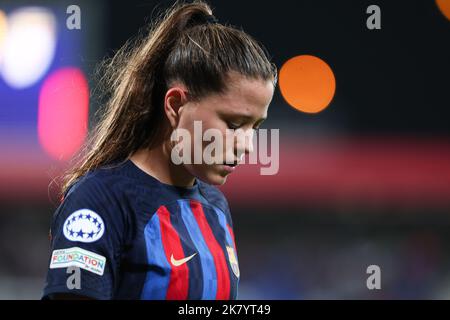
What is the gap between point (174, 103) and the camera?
1844mm

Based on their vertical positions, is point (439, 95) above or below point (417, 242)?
above

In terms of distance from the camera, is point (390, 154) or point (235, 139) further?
point (390, 154)

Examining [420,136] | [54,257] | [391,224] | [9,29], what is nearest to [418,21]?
[420,136]

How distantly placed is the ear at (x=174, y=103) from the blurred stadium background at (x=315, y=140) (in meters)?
3.49

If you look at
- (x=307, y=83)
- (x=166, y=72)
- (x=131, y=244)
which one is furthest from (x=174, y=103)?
(x=307, y=83)

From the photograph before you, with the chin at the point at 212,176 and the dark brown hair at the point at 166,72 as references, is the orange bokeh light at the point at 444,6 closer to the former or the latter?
the dark brown hair at the point at 166,72

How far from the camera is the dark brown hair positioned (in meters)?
1.82

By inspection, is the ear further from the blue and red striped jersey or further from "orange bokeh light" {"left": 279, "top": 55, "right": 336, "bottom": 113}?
"orange bokeh light" {"left": 279, "top": 55, "right": 336, "bottom": 113}

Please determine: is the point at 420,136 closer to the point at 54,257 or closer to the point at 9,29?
the point at 9,29

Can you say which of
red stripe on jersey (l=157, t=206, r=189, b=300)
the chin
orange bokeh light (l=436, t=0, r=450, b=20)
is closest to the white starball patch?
red stripe on jersey (l=157, t=206, r=189, b=300)

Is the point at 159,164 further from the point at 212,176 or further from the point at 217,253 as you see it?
the point at 217,253

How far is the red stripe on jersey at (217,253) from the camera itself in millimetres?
1860

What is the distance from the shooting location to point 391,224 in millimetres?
5441
